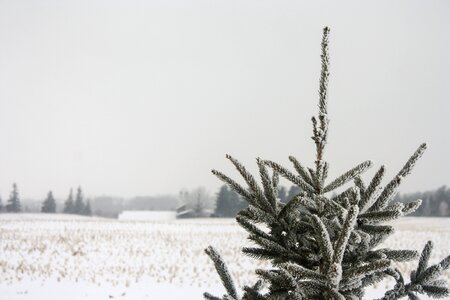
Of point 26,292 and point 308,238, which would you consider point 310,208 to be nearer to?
point 308,238


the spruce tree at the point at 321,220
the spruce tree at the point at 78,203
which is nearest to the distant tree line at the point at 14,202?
the spruce tree at the point at 78,203

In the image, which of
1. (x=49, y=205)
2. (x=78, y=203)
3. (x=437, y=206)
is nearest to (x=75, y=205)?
(x=78, y=203)

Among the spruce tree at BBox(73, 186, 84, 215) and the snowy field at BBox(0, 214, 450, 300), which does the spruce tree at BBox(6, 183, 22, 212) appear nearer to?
the spruce tree at BBox(73, 186, 84, 215)

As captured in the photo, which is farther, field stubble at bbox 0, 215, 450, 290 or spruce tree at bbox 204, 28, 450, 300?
field stubble at bbox 0, 215, 450, 290

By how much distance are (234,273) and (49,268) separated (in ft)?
20.2

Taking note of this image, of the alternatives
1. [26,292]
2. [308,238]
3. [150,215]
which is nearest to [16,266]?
[26,292]

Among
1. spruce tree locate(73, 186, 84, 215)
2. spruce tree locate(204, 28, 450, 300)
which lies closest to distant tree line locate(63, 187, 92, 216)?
spruce tree locate(73, 186, 84, 215)

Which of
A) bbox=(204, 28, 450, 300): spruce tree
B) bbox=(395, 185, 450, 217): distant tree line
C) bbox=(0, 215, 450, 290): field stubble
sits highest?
bbox=(204, 28, 450, 300): spruce tree

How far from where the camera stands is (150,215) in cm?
9888

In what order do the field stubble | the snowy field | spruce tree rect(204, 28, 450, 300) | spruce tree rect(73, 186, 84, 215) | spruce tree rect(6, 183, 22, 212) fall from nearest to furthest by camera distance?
spruce tree rect(204, 28, 450, 300) → the snowy field → the field stubble → spruce tree rect(6, 183, 22, 212) → spruce tree rect(73, 186, 84, 215)

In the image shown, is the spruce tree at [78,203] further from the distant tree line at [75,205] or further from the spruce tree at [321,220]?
the spruce tree at [321,220]

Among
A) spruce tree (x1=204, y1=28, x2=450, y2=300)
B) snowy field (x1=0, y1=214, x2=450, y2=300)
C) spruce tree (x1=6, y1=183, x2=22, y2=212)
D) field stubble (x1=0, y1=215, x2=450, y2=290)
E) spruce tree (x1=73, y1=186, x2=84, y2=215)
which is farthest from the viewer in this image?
spruce tree (x1=73, y1=186, x2=84, y2=215)

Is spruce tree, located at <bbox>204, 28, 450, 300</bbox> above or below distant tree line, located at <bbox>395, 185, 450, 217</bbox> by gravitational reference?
above

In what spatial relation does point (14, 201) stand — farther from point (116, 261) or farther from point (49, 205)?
point (116, 261)
